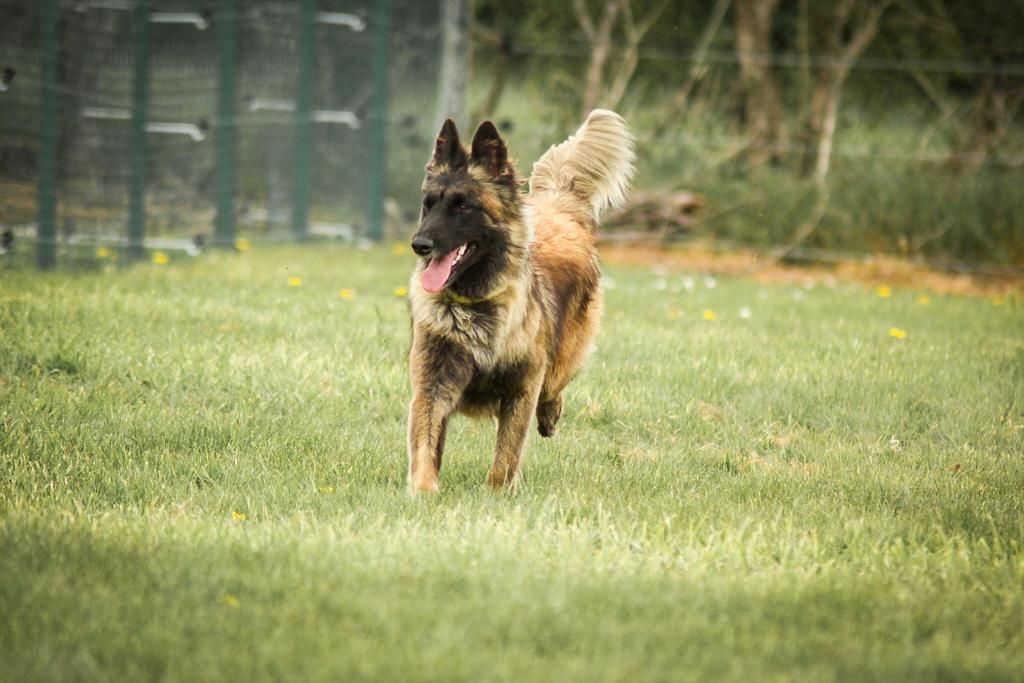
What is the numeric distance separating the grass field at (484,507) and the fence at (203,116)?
144 centimetres

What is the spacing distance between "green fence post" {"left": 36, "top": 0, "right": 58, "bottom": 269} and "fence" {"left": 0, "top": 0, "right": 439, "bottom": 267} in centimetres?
1

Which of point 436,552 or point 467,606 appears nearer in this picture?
point 467,606

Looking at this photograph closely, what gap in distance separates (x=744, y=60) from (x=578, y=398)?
344 inches

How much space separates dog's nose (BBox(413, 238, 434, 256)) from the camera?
194 inches

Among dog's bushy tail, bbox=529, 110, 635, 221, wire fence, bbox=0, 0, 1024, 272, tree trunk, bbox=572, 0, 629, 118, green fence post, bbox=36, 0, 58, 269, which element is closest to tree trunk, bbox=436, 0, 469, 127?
wire fence, bbox=0, 0, 1024, 272

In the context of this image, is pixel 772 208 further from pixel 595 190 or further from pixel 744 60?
pixel 595 190

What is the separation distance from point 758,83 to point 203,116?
647 centimetres

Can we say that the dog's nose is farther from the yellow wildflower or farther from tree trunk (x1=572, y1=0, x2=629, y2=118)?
tree trunk (x1=572, y1=0, x2=629, y2=118)

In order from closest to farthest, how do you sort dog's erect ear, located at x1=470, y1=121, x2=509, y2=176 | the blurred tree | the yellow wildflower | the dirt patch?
the yellow wildflower, dog's erect ear, located at x1=470, y1=121, x2=509, y2=176, the dirt patch, the blurred tree

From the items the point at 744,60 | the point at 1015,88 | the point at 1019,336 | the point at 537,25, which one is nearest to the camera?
the point at 1019,336

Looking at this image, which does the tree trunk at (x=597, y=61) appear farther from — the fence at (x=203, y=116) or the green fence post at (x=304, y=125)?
the green fence post at (x=304, y=125)

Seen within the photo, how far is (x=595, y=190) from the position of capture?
6.58 metres

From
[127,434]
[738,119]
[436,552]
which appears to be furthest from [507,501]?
[738,119]

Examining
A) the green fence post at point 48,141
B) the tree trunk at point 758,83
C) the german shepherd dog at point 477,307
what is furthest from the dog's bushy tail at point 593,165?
the tree trunk at point 758,83
